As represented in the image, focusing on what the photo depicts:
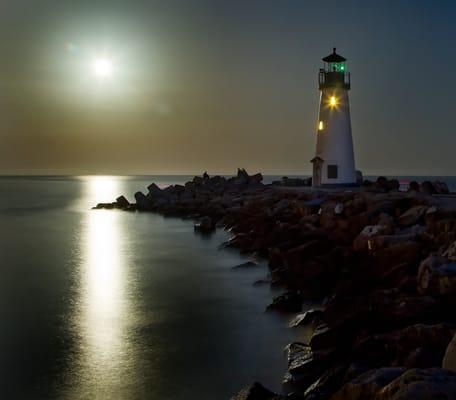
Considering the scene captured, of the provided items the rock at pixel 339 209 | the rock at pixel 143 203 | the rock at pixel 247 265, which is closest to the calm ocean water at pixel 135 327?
the rock at pixel 247 265

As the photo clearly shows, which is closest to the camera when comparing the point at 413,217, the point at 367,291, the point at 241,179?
the point at 367,291

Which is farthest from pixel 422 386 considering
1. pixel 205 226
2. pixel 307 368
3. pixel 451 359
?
pixel 205 226

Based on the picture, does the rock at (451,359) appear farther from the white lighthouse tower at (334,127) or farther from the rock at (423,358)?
the white lighthouse tower at (334,127)

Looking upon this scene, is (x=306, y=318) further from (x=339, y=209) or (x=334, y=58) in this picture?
(x=334, y=58)

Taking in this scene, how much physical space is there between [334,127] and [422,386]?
1025 inches

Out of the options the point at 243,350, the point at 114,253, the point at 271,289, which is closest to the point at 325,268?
the point at 271,289

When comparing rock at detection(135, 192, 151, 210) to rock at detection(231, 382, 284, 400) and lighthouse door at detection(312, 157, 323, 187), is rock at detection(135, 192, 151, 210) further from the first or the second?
rock at detection(231, 382, 284, 400)

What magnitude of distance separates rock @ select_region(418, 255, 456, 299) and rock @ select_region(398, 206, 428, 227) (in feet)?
15.7

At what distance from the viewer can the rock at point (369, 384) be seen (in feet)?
16.5

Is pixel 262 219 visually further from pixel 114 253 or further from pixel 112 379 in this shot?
pixel 112 379

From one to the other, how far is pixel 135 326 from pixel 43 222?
31693 mm

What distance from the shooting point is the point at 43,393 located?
778 cm

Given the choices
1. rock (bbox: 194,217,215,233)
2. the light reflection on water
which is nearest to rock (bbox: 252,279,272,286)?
the light reflection on water

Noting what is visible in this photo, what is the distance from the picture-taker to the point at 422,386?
14.6 feet
